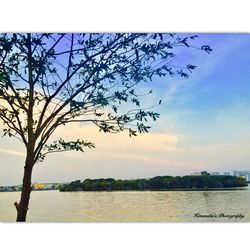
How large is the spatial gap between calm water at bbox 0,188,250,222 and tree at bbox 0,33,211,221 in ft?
0.54

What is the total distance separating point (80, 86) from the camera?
2.64 metres

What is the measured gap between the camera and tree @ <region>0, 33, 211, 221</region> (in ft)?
8.57

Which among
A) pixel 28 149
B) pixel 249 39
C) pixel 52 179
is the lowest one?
pixel 52 179

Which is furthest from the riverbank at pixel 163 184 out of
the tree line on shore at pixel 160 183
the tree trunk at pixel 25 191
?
the tree trunk at pixel 25 191

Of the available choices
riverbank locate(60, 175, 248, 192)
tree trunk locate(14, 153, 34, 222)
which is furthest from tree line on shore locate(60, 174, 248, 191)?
tree trunk locate(14, 153, 34, 222)

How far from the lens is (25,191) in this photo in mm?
2598

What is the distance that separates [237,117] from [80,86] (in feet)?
Answer: 2.95

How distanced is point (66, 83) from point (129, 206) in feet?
2.56

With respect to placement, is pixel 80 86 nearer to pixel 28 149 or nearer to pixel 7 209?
pixel 28 149

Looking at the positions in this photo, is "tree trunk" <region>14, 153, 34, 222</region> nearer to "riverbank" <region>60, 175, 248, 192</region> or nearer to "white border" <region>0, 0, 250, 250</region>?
"white border" <region>0, 0, 250, 250</region>
